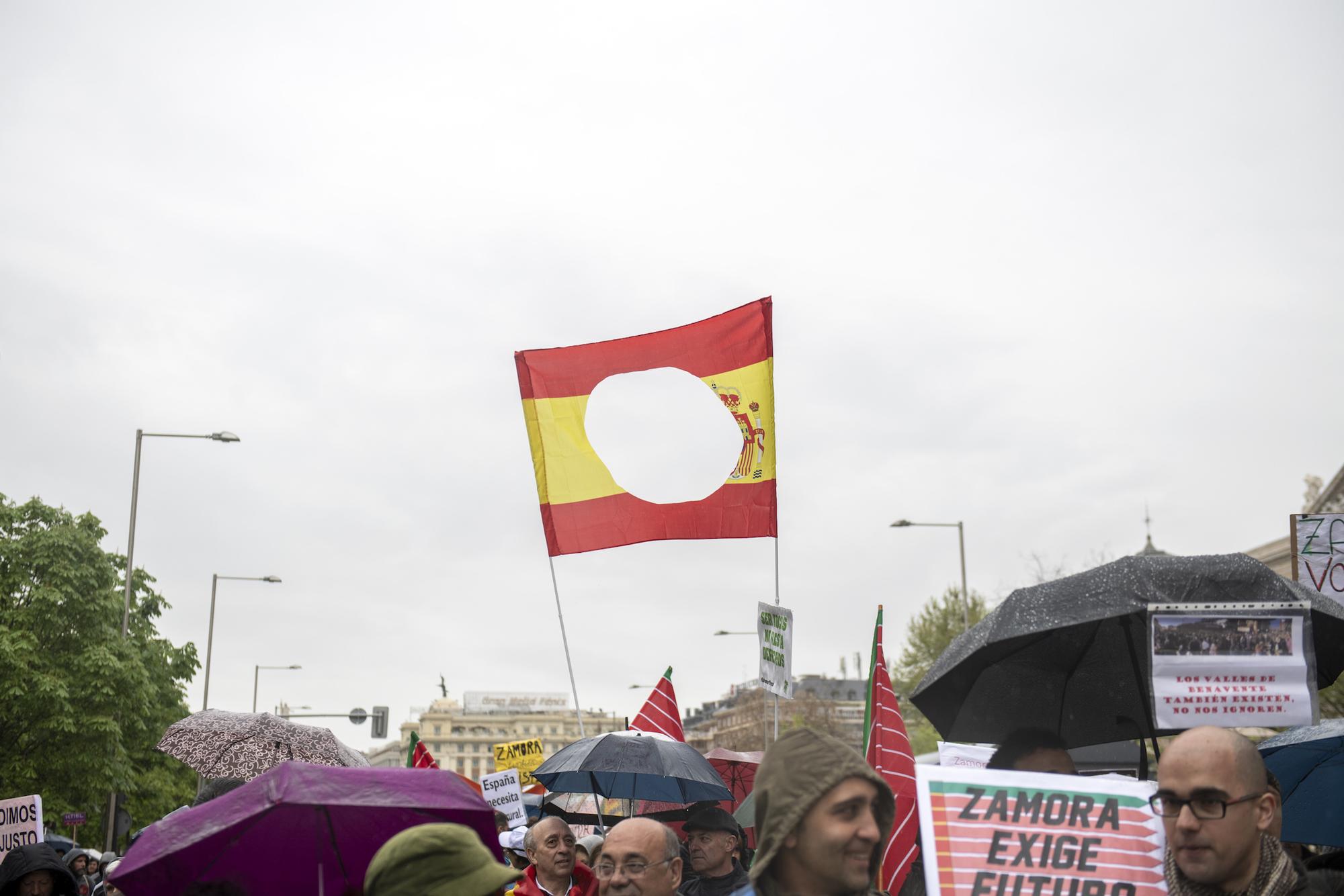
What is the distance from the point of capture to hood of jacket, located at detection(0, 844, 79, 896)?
7.30m

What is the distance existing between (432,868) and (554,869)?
3.37 metres

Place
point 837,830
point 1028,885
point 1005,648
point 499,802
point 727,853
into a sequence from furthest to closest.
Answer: point 499,802
point 727,853
point 1005,648
point 1028,885
point 837,830

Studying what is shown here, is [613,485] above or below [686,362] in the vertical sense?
below

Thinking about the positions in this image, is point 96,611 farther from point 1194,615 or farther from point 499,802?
point 1194,615

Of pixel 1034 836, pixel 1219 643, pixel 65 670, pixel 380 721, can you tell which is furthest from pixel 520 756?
pixel 380 721

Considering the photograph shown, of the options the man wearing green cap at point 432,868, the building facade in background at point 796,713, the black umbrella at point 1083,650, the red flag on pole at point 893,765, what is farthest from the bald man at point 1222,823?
the building facade in background at point 796,713

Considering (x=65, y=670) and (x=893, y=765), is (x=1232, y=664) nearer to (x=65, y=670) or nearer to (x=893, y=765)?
(x=893, y=765)

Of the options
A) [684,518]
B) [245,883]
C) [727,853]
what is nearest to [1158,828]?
[245,883]

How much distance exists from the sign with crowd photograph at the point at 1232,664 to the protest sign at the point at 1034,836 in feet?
3.15

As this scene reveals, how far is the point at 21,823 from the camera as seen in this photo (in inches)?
442

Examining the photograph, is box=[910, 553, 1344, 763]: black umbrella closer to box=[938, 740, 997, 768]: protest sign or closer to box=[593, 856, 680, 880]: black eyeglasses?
box=[593, 856, 680, 880]: black eyeglasses

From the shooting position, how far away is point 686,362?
476 inches

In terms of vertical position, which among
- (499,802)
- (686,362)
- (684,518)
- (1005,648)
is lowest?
(499,802)

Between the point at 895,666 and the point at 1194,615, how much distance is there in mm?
60083
